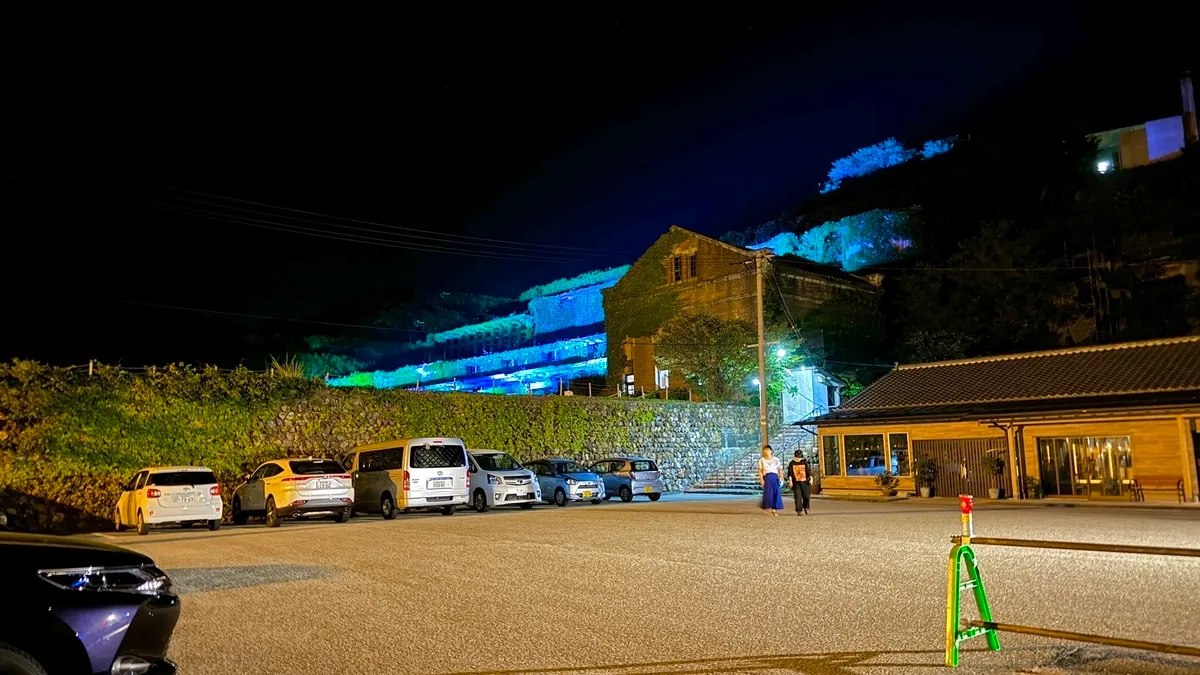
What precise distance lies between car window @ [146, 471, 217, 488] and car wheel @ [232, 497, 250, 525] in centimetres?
281

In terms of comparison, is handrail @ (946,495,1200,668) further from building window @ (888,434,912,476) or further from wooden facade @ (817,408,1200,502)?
building window @ (888,434,912,476)

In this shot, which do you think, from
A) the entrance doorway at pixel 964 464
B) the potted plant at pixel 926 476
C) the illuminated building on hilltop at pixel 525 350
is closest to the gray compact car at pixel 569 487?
the potted plant at pixel 926 476

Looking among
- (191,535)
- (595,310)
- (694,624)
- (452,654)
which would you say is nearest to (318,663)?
(452,654)

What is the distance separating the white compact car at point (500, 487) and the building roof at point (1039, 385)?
11.5 m

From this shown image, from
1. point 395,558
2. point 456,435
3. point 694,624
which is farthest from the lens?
point 456,435

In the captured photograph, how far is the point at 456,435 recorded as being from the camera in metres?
30.8

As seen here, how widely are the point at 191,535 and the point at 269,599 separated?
11.3m

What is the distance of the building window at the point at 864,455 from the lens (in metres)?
30.7

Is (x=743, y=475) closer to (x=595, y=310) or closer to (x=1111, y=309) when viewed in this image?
(x=1111, y=309)

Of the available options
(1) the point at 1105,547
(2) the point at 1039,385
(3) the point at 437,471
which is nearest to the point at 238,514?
(3) the point at 437,471

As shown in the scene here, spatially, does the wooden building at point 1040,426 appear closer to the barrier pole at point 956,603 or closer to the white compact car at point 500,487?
the white compact car at point 500,487

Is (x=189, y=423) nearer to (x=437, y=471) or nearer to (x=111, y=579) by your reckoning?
(x=437, y=471)

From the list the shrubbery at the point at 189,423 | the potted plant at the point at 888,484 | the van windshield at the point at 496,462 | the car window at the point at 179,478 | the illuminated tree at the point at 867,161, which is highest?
the illuminated tree at the point at 867,161

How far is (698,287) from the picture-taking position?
4788cm
